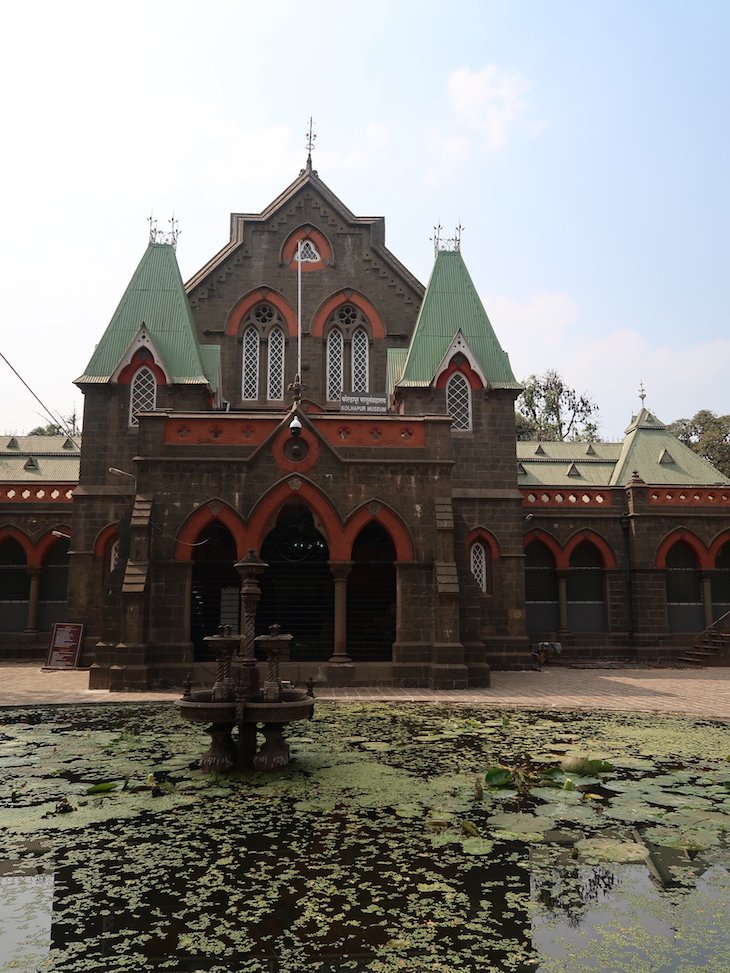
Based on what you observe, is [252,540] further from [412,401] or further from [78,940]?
[78,940]

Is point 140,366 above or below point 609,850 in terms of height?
above

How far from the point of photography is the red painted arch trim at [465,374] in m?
23.9

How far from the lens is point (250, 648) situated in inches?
407

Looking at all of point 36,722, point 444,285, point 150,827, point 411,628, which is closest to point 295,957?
point 150,827

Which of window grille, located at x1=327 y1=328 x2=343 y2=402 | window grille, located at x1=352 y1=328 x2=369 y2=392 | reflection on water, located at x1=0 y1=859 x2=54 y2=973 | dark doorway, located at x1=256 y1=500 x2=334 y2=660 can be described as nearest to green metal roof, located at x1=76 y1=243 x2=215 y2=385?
window grille, located at x1=327 y1=328 x2=343 y2=402

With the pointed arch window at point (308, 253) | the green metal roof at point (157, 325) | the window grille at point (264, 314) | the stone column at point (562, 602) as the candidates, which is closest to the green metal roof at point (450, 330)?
the pointed arch window at point (308, 253)

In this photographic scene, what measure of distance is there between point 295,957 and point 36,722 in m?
10.00

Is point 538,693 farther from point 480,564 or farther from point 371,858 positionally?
point 371,858

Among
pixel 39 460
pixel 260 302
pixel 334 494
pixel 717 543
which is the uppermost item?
Answer: pixel 260 302

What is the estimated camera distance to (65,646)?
2203cm

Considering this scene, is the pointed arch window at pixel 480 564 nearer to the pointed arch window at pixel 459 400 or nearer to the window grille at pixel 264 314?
the pointed arch window at pixel 459 400

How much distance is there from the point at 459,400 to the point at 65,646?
13663mm

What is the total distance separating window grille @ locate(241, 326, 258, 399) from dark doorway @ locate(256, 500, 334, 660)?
580 cm

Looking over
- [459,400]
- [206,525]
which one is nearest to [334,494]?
[206,525]
